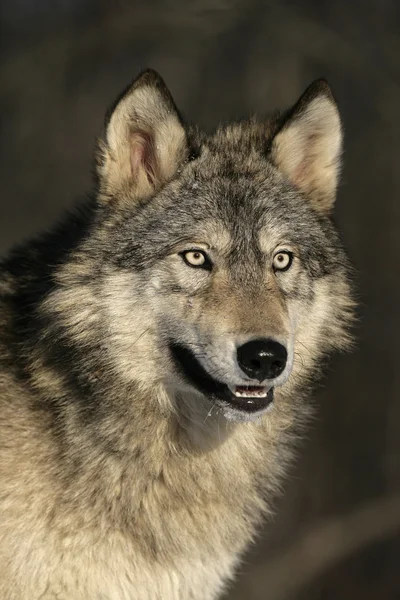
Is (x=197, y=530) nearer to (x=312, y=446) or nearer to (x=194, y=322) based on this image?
(x=194, y=322)

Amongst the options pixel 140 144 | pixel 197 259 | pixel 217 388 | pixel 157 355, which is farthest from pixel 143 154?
pixel 217 388

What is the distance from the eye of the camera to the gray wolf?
12.4 feet

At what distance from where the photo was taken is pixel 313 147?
4395mm

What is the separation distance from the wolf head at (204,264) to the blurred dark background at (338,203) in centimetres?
510

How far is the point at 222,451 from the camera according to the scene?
4195mm

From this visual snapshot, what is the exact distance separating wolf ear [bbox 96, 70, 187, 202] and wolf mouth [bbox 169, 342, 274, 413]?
2.42ft

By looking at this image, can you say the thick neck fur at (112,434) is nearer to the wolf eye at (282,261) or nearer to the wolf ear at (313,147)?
the wolf eye at (282,261)

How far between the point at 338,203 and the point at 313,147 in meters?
5.26

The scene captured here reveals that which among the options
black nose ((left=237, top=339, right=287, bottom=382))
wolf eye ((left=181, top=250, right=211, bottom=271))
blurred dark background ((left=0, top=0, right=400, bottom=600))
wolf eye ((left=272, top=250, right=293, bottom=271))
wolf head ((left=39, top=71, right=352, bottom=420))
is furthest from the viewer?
blurred dark background ((left=0, top=0, right=400, bottom=600))

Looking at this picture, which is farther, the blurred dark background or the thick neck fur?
the blurred dark background

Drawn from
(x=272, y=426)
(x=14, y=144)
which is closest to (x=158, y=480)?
(x=272, y=426)

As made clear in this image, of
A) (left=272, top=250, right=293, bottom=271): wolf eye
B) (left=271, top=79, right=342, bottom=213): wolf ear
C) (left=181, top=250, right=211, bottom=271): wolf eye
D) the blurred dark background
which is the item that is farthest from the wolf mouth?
the blurred dark background

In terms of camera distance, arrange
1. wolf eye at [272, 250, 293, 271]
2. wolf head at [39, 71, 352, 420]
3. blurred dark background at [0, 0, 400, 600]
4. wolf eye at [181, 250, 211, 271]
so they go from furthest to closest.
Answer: blurred dark background at [0, 0, 400, 600]
wolf eye at [272, 250, 293, 271]
wolf eye at [181, 250, 211, 271]
wolf head at [39, 71, 352, 420]

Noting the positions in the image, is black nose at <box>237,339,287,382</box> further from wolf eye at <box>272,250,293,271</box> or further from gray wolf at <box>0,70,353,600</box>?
wolf eye at <box>272,250,293,271</box>
